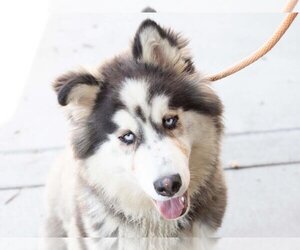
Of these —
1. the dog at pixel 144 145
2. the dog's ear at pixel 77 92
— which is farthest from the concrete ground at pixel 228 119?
the dog's ear at pixel 77 92

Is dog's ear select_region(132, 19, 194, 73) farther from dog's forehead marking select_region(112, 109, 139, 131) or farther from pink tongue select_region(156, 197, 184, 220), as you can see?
pink tongue select_region(156, 197, 184, 220)

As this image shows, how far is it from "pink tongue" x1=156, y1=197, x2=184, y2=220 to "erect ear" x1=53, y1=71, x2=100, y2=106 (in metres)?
0.42

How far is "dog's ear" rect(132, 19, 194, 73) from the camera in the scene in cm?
164

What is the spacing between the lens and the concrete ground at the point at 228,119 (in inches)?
89.4

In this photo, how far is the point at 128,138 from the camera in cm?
161

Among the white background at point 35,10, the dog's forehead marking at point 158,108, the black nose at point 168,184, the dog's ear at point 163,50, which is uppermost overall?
the white background at point 35,10

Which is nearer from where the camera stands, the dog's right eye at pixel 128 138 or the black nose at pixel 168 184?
the black nose at pixel 168 184

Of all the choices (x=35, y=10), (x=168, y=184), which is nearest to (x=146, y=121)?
(x=168, y=184)

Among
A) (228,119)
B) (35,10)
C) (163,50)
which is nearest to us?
(163,50)

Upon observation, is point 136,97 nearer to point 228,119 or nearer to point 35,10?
point 228,119

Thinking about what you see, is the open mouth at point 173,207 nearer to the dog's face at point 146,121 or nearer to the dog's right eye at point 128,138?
the dog's face at point 146,121

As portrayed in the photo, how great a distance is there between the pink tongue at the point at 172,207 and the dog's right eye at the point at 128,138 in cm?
21

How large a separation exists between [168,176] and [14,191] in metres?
1.14

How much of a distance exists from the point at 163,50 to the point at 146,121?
0.27 m
